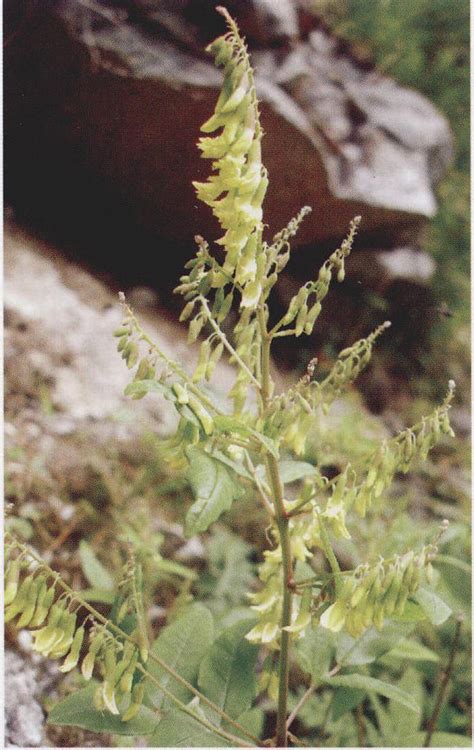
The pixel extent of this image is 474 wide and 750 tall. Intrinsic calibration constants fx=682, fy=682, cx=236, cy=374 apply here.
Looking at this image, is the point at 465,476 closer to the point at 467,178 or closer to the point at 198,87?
the point at 467,178

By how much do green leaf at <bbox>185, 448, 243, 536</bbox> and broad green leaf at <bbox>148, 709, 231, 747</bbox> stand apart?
35 centimetres

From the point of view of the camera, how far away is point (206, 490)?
0.85m

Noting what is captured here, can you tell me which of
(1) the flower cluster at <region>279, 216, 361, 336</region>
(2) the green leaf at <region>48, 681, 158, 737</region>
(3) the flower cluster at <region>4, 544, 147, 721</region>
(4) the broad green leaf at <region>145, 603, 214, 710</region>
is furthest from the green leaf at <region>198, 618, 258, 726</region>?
(1) the flower cluster at <region>279, 216, 361, 336</region>

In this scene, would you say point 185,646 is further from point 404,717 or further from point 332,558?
point 404,717

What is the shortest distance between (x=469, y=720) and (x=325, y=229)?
70.7 inches

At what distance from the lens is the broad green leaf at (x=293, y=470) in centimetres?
109

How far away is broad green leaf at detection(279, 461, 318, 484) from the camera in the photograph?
1.09 m

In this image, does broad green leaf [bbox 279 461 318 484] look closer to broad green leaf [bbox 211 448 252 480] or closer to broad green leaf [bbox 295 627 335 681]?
broad green leaf [bbox 211 448 252 480]

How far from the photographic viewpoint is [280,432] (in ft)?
3.11

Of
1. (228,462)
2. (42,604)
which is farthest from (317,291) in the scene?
(42,604)

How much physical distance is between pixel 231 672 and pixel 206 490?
1.55 feet

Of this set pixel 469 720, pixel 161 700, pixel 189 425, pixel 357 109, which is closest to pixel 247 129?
pixel 189 425

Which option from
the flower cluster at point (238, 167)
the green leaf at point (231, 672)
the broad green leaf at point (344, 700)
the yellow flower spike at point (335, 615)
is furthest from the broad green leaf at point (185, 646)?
the flower cluster at point (238, 167)

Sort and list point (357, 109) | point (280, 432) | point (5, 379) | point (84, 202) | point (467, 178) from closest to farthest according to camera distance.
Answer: point (280, 432), point (5, 379), point (84, 202), point (357, 109), point (467, 178)
